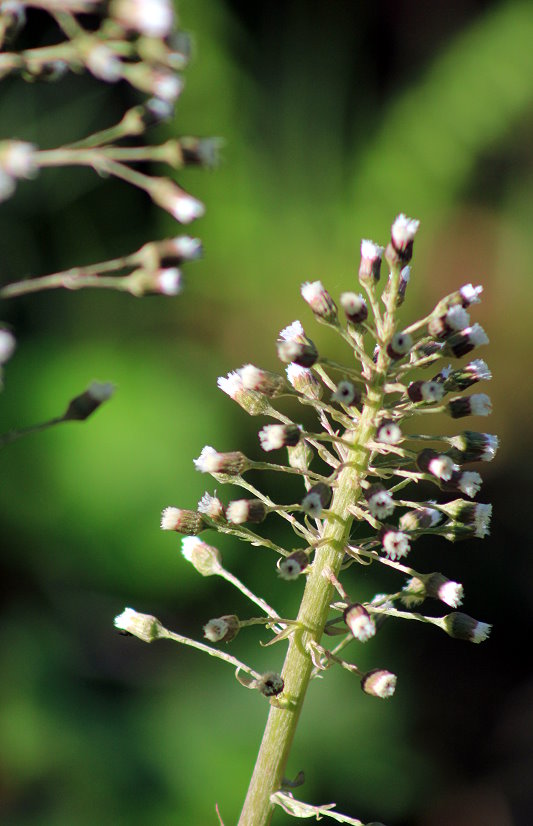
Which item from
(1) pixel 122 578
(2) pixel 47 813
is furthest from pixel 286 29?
(2) pixel 47 813

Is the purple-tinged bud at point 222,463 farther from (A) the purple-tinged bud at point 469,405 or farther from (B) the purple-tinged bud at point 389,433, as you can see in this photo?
(A) the purple-tinged bud at point 469,405

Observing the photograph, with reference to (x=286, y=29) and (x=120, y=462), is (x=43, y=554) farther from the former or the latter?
(x=286, y=29)

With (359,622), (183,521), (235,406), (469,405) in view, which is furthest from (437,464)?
(235,406)

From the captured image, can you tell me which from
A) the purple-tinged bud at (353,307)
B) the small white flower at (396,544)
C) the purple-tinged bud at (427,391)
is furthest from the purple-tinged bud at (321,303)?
the small white flower at (396,544)

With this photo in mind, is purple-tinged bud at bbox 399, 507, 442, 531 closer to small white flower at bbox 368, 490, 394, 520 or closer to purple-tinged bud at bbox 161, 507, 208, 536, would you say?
small white flower at bbox 368, 490, 394, 520

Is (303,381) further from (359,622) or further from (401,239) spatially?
(359,622)

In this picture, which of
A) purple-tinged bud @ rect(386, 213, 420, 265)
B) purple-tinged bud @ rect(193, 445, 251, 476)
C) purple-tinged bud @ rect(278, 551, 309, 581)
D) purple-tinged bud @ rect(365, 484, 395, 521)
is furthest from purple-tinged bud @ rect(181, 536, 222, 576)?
purple-tinged bud @ rect(386, 213, 420, 265)
